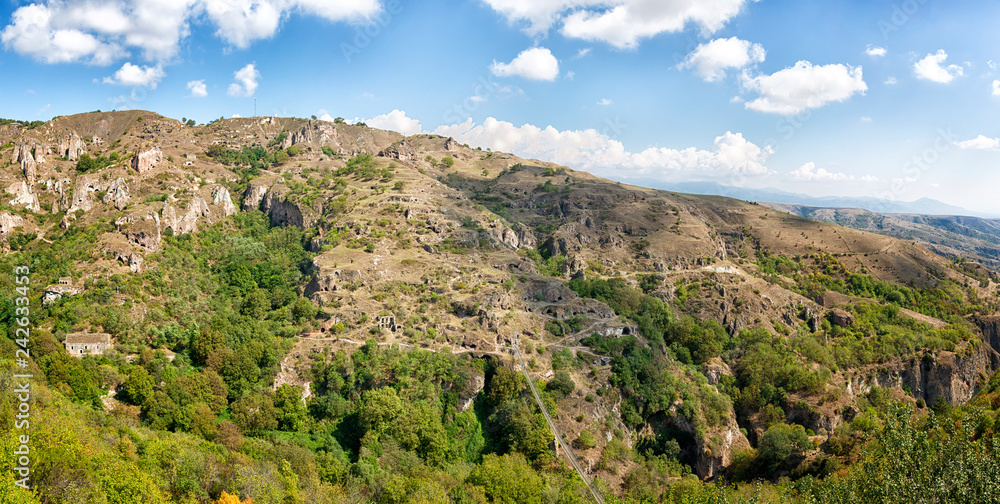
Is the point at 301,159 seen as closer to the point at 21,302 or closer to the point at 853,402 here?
the point at 21,302

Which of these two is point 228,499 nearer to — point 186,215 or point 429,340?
point 429,340

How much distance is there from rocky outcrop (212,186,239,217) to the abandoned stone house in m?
58.6

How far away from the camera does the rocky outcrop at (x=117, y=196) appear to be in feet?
301

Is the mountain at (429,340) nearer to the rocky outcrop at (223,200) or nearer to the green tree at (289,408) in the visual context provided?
the green tree at (289,408)

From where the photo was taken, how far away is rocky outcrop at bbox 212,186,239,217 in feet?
379

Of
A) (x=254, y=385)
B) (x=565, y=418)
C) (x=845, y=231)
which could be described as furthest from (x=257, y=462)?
(x=845, y=231)

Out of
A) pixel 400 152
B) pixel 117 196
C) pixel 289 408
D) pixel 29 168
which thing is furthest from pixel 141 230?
pixel 400 152

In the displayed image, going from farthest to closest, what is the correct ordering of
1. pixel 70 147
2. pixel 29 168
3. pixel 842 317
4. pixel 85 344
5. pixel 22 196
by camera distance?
pixel 70 147 < pixel 842 317 < pixel 29 168 < pixel 22 196 < pixel 85 344

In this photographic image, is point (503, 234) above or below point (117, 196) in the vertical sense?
below

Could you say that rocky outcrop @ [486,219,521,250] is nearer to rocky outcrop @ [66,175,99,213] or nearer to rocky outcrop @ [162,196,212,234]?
Result: rocky outcrop @ [162,196,212,234]

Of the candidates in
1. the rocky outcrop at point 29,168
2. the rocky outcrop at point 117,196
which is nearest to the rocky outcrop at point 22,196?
the rocky outcrop at point 29,168

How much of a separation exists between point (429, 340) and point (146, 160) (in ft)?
269

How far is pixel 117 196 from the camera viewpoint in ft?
303

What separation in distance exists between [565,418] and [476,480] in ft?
58.7
